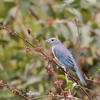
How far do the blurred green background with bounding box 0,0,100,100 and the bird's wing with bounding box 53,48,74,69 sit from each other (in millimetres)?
379

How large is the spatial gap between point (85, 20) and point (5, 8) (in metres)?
1.55

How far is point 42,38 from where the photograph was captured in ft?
17.4

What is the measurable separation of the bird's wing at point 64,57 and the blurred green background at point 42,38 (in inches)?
14.9

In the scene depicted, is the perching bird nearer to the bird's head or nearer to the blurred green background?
the bird's head

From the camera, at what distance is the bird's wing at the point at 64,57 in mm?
3968

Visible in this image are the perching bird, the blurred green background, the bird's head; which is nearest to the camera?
the perching bird

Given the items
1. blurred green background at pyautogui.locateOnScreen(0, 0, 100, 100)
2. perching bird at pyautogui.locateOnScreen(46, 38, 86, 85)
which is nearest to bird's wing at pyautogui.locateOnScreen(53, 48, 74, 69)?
perching bird at pyautogui.locateOnScreen(46, 38, 86, 85)

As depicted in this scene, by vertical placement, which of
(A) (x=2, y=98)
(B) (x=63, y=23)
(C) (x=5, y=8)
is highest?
(C) (x=5, y=8)

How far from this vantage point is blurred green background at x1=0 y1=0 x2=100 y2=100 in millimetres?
5137

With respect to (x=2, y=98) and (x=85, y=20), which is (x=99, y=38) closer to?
(x=85, y=20)

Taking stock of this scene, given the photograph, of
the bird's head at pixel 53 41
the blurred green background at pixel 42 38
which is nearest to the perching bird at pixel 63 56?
the bird's head at pixel 53 41

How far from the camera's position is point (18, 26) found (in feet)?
19.4

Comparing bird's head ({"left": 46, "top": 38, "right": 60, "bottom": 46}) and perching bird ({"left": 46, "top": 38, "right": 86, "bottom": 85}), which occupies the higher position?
bird's head ({"left": 46, "top": 38, "right": 60, "bottom": 46})

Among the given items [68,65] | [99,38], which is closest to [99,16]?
[99,38]
